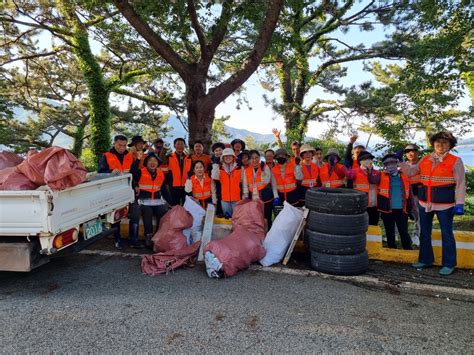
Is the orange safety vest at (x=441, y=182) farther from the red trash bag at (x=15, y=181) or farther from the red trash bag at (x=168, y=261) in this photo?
the red trash bag at (x=15, y=181)

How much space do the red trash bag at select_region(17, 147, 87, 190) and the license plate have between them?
27.7 inches

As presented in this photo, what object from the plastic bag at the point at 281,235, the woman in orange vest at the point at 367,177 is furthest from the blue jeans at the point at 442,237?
the plastic bag at the point at 281,235

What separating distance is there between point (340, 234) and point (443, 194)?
1401mm

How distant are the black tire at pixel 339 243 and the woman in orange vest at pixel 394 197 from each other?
A: 1031 millimetres

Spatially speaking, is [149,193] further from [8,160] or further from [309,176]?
[309,176]

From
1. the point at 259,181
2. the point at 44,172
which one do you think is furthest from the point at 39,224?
the point at 259,181

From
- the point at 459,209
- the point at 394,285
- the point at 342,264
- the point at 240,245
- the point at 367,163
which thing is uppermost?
the point at 367,163

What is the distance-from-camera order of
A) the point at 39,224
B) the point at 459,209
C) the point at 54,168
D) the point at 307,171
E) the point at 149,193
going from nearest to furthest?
1. the point at 39,224
2. the point at 54,168
3. the point at 459,209
4. the point at 149,193
5. the point at 307,171

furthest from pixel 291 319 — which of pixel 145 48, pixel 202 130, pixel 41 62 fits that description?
pixel 41 62

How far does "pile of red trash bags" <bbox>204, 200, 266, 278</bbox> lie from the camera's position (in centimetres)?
402

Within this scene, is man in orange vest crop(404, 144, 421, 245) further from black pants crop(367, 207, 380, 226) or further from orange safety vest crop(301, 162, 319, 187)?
orange safety vest crop(301, 162, 319, 187)

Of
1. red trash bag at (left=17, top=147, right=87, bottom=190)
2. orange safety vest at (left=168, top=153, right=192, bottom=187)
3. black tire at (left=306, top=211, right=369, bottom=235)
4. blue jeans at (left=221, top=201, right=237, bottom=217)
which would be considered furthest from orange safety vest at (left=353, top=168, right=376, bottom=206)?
red trash bag at (left=17, top=147, right=87, bottom=190)

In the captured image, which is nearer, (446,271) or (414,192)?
(446,271)

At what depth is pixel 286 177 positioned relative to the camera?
564cm
